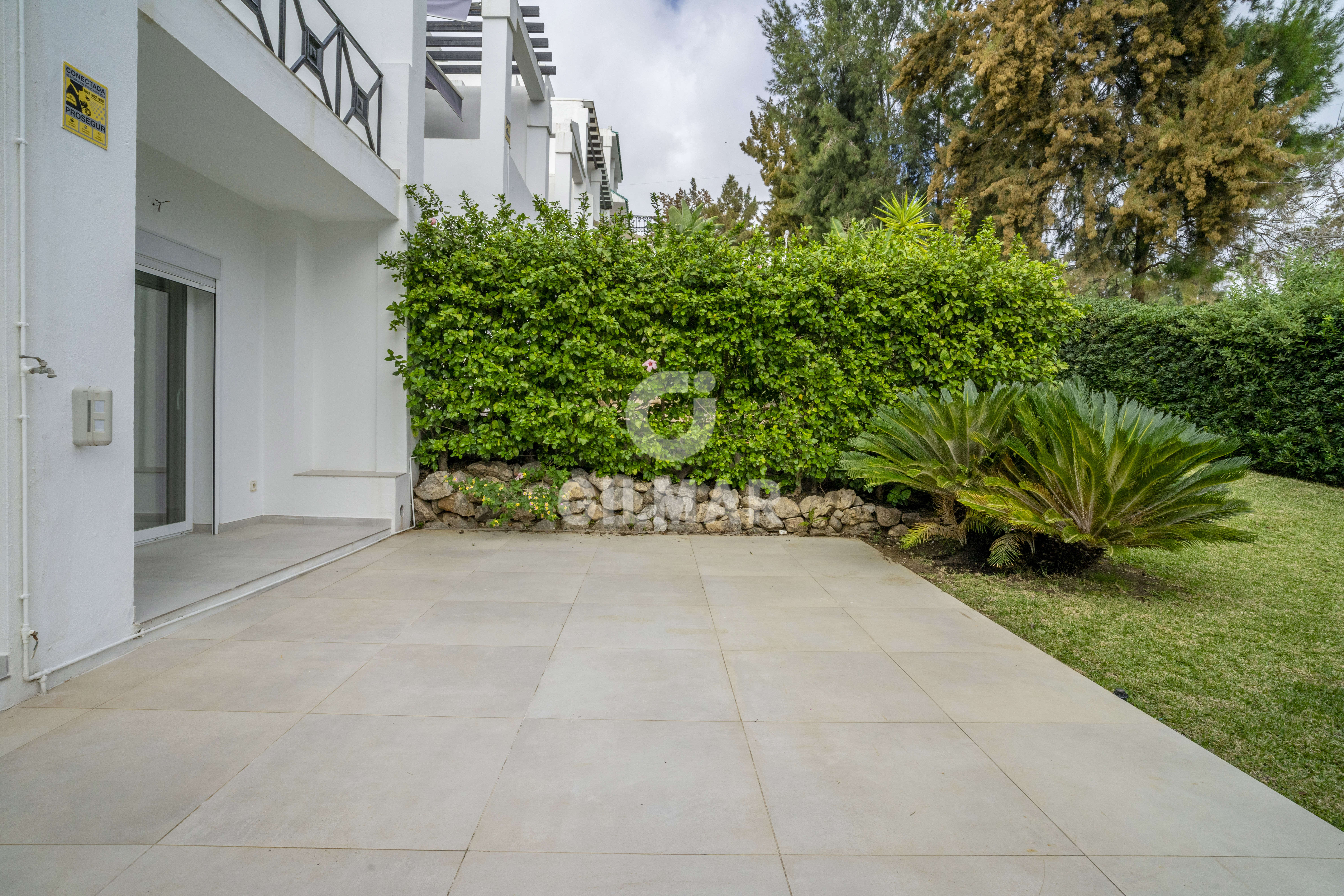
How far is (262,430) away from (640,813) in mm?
6517

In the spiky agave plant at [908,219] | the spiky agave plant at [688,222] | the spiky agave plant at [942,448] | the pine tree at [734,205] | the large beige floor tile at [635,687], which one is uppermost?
the pine tree at [734,205]

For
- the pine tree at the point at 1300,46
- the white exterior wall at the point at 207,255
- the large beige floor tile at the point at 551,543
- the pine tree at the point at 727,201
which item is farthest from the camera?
the pine tree at the point at 727,201

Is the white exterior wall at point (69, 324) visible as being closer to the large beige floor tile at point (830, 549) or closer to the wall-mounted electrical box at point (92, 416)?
the wall-mounted electrical box at point (92, 416)

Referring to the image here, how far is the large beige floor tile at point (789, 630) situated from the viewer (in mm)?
4078

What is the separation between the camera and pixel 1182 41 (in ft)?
52.8

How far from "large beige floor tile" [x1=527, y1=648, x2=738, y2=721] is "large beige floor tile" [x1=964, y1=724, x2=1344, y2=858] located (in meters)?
1.21

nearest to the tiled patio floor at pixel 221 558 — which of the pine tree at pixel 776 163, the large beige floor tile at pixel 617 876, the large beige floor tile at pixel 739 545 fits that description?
the large beige floor tile at pixel 617 876

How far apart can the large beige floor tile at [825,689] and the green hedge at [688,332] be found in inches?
143

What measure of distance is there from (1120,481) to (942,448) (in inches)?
57.3

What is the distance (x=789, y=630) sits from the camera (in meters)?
4.38

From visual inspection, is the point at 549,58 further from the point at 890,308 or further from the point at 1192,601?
the point at 1192,601

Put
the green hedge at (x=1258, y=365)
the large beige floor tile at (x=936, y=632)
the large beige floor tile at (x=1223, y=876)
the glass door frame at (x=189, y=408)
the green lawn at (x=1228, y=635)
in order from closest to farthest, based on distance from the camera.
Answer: the large beige floor tile at (x=1223, y=876) < the green lawn at (x=1228, y=635) < the large beige floor tile at (x=936, y=632) < the glass door frame at (x=189, y=408) < the green hedge at (x=1258, y=365)

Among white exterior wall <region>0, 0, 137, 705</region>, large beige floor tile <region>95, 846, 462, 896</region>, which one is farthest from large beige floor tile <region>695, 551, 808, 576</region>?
white exterior wall <region>0, 0, 137, 705</region>

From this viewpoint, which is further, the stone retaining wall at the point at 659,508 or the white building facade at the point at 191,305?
the stone retaining wall at the point at 659,508
